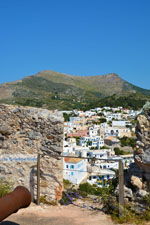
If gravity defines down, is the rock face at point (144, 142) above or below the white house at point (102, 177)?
above

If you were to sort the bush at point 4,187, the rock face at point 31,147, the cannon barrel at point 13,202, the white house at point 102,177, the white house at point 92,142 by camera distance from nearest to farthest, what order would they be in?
the cannon barrel at point 13,202 < the bush at point 4,187 < the rock face at point 31,147 < the white house at point 102,177 < the white house at point 92,142

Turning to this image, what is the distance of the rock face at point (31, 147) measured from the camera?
20.9ft

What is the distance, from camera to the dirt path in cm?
532

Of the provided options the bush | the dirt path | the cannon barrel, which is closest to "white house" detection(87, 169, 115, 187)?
the dirt path

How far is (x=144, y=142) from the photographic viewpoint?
5.47m

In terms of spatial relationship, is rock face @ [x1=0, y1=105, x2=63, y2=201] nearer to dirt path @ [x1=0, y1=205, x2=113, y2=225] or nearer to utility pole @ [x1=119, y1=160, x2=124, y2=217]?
dirt path @ [x1=0, y1=205, x2=113, y2=225]

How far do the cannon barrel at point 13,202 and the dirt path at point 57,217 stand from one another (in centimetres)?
184

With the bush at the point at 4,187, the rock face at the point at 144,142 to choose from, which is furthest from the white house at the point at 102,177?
the bush at the point at 4,187

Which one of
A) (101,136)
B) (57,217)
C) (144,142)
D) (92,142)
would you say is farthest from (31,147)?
(101,136)

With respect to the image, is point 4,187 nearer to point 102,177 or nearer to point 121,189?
point 121,189

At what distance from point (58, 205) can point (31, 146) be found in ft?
4.50

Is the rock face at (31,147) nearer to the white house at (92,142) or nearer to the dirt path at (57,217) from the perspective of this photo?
the dirt path at (57,217)

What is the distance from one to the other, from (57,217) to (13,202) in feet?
8.30

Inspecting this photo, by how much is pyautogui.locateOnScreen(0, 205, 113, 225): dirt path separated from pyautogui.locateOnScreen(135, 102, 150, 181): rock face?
1148 mm
